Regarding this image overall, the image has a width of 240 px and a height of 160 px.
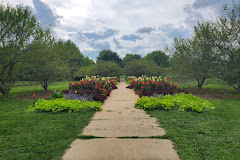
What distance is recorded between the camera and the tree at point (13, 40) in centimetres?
950

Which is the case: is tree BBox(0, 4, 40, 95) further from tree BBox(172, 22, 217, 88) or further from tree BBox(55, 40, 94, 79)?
tree BBox(172, 22, 217, 88)

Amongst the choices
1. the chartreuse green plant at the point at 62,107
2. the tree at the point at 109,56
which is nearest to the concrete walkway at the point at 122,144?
the chartreuse green plant at the point at 62,107

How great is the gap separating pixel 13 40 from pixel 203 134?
10819 mm

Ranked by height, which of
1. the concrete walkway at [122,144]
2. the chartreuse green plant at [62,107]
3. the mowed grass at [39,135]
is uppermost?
the chartreuse green plant at [62,107]

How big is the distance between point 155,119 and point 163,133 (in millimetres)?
1192

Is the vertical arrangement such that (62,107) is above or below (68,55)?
below

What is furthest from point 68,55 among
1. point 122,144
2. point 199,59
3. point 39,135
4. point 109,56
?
point 109,56

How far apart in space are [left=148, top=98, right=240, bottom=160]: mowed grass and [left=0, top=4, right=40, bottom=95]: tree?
8.66 metres

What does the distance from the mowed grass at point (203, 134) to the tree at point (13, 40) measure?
8655 mm

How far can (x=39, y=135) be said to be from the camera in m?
3.78

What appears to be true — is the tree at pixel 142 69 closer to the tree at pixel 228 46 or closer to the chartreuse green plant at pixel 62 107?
the tree at pixel 228 46

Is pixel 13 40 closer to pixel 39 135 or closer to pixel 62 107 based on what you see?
pixel 62 107

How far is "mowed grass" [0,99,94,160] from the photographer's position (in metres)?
2.93

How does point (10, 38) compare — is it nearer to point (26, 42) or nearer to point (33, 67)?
point (26, 42)
